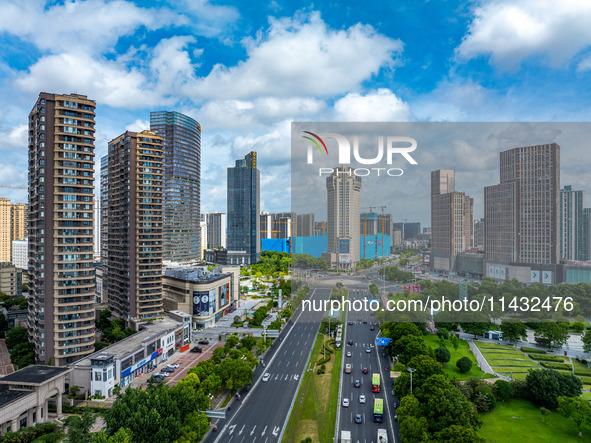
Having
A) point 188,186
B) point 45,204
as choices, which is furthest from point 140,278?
point 188,186

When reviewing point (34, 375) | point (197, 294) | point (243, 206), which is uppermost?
point (243, 206)

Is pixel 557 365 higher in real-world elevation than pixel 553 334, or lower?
lower

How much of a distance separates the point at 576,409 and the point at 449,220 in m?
12.1

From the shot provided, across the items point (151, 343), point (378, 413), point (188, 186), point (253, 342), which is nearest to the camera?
point (378, 413)

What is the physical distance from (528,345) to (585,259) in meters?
9.86

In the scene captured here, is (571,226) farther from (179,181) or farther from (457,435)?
(179,181)

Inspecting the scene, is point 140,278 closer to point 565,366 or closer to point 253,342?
point 253,342

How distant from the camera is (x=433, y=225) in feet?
74.6

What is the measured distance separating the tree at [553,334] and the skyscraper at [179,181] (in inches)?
1792

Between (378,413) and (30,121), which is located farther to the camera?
(30,121)

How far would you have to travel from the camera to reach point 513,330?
26.8m

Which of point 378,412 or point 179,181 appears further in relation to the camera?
point 179,181

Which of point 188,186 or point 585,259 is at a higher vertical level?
point 188,186

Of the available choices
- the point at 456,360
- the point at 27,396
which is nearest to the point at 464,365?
the point at 456,360
